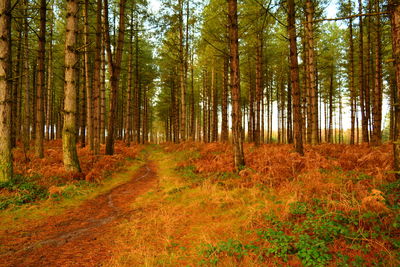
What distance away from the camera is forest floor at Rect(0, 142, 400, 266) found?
9.46 feet

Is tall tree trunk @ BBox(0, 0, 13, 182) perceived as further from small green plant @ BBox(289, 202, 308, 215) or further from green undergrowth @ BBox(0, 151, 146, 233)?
small green plant @ BBox(289, 202, 308, 215)

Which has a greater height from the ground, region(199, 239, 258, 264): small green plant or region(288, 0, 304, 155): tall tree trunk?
region(288, 0, 304, 155): tall tree trunk

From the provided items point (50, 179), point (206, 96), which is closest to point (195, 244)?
point (50, 179)

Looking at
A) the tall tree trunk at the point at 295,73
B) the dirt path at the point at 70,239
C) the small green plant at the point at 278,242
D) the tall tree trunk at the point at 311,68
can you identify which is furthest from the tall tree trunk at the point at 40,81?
the tall tree trunk at the point at 311,68

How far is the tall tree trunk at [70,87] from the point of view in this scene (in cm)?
739

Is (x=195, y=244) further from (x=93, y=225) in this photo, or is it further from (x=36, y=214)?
(x=36, y=214)

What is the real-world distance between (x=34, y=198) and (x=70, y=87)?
13.6ft

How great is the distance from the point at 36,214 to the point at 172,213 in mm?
3401

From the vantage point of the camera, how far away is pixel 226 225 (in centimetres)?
408

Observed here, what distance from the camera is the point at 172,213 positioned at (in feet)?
16.1

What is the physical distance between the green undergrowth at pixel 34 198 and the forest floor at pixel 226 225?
0.15ft

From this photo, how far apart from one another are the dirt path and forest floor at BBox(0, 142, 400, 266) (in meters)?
0.02

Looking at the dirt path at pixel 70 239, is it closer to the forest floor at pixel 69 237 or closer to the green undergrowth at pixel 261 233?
the forest floor at pixel 69 237

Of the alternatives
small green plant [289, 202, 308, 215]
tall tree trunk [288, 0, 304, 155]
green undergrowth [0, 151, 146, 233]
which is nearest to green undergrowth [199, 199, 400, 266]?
small green plant [289, 202, 308, 215]
